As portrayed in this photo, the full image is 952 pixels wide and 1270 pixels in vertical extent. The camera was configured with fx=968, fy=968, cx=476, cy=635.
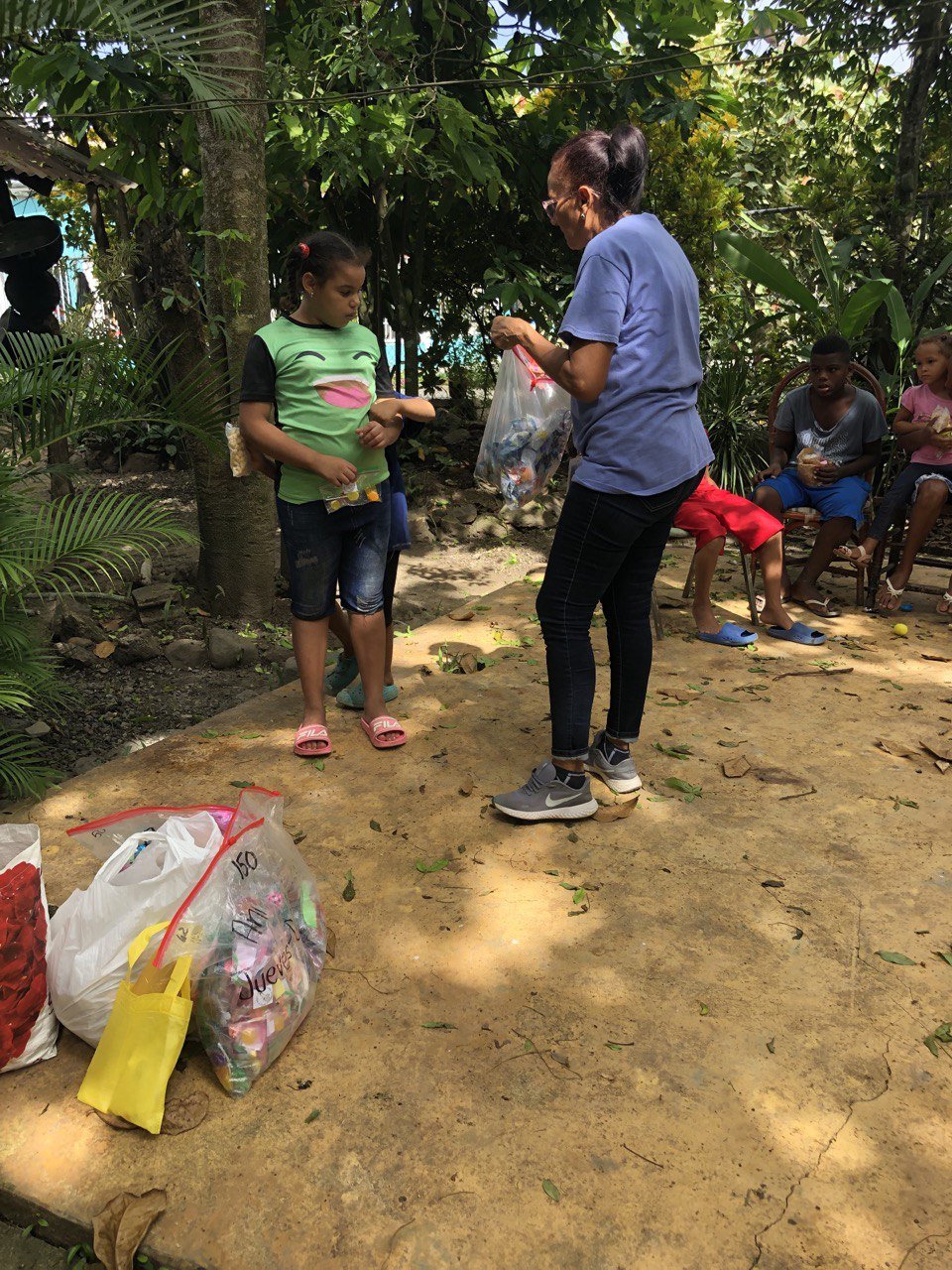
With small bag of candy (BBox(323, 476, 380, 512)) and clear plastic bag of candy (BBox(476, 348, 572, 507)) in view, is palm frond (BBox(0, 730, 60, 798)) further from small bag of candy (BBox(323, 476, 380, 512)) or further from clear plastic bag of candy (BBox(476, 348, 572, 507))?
clear plastic bag of candy (BBox(476, 348, 572, 507))

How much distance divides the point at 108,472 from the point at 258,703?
5.17 meters

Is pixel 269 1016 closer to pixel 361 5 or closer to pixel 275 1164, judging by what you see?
pixel 275 1164

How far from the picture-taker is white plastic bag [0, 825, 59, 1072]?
6.10 ft

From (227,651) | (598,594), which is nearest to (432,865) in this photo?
(598,594)

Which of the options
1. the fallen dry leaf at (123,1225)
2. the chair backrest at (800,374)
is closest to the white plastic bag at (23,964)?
the fallen dry leaf at (123,1225)

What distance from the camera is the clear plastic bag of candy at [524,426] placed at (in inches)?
141

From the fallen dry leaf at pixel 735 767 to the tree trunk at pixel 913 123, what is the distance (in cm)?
532

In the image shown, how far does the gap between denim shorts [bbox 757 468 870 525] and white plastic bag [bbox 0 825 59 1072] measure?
4.14 metres

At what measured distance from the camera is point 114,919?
6.36ft

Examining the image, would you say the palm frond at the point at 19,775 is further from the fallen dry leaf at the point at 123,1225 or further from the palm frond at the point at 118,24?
the palm frond at the point at 118,24

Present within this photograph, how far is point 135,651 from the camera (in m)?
4.46

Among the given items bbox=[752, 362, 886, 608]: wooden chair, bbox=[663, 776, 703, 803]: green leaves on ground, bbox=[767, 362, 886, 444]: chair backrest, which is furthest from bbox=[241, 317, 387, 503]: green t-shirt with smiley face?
bbox=[767, 362, 886, 444]: chair backrest

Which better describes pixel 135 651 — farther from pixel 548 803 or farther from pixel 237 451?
pixel 548 803

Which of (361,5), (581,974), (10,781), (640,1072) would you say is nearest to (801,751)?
(581,974)
